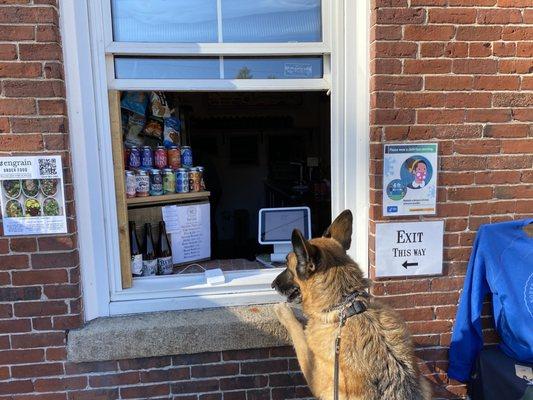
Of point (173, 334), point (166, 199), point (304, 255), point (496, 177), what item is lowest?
point (173, 334)

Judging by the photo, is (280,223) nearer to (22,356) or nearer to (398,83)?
(398,83)

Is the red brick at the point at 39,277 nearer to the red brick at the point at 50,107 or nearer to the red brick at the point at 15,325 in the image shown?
the red brick at the point at 15,325

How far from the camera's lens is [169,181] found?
3490mm

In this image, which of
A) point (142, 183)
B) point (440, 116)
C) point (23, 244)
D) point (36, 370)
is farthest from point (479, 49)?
point (36, 370)

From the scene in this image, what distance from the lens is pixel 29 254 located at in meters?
2.65

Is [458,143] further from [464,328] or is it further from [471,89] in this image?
[464,328]

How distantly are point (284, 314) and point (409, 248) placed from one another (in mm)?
942

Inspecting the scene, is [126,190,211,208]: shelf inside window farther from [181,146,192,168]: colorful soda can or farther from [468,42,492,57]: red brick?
[468,42,492,57]: red brick

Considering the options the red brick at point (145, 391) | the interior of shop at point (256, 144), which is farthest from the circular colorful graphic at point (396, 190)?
the interior of shop at point (256, 144)

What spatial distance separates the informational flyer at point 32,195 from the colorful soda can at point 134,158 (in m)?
0.78

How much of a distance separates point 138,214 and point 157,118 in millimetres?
814

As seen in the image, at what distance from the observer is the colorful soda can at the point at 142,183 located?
10.8 feet

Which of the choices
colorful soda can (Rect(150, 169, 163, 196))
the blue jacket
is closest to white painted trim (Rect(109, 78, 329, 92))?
colorful soda can (Rect(150, 169, 163, 196))

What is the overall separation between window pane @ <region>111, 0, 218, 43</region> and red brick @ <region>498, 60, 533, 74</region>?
189cm
